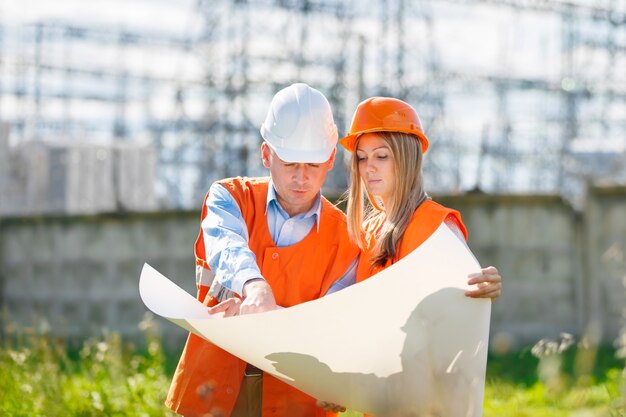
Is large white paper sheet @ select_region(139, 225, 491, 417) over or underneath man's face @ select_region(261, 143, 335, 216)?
underneath

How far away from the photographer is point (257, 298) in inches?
104

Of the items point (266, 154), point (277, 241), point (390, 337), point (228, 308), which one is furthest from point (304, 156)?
point (390, 337)

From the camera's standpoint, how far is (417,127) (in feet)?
9.81

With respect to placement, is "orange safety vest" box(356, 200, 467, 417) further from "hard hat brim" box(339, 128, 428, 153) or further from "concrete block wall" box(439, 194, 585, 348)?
"concrete block wall" box(439, 194, 585, 348)

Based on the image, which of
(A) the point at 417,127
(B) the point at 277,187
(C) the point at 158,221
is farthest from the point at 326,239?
(C) the point at 158,221

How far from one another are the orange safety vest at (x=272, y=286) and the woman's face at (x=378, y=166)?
0.23 m

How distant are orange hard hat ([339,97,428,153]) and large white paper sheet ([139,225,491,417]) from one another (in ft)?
1.55

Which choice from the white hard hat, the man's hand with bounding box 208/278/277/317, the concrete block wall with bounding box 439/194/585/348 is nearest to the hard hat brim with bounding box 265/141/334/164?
the white hard hat

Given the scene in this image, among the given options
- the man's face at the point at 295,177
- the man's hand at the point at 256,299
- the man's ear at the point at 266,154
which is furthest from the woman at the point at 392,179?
the man's hand at the point at 256,299

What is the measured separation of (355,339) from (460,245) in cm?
33

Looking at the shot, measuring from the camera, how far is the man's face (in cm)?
300

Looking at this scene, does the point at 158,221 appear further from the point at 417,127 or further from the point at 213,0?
the point at 213,0

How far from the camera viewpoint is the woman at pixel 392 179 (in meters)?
2.86

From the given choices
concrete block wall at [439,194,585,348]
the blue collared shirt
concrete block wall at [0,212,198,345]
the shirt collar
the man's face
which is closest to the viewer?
the blue collared shirt
